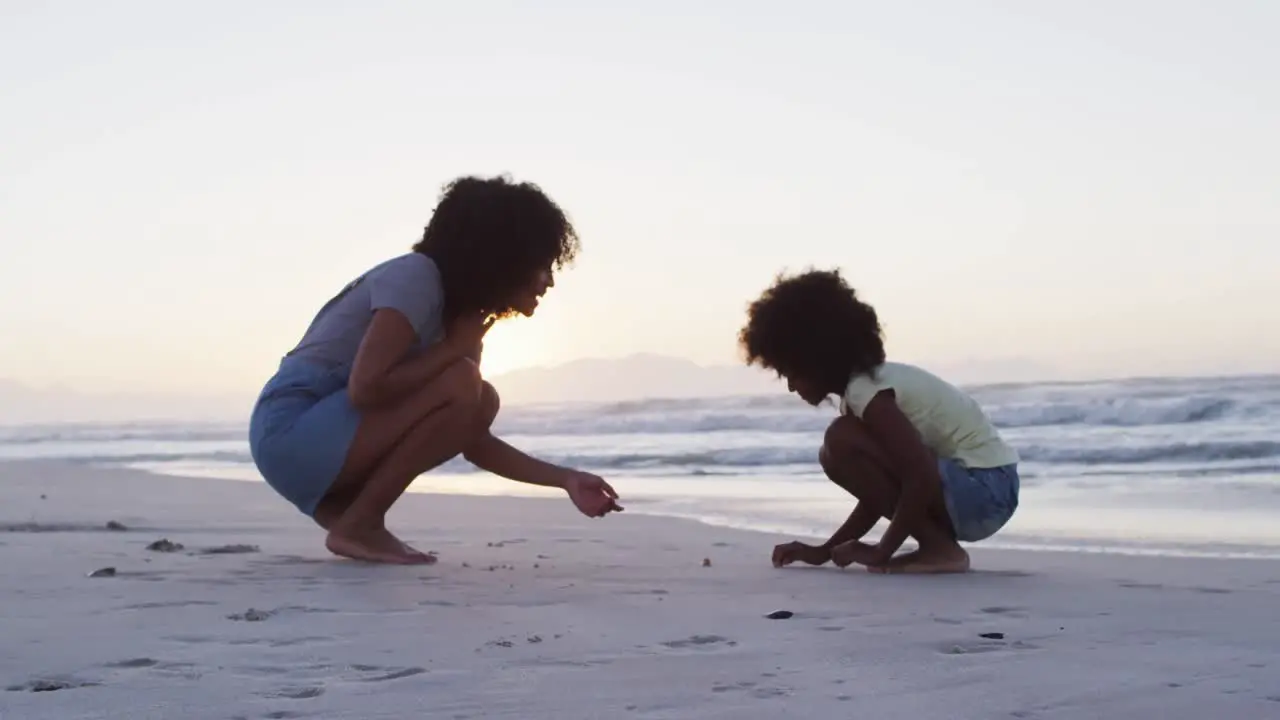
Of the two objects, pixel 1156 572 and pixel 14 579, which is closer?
pixel 14 579

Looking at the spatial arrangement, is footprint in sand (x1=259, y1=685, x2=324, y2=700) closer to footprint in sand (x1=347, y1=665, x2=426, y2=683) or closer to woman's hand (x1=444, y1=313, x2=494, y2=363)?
footprint in sand (x1=347, y1=665, x2=426, y2=683)

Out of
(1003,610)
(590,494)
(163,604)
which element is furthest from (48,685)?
(1003,610)

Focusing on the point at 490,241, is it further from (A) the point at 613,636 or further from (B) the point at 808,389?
(A) the point at 613,636

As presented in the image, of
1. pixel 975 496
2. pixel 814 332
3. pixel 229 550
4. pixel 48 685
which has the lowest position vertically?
pixel 48 685

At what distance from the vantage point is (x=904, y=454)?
12.7 ft

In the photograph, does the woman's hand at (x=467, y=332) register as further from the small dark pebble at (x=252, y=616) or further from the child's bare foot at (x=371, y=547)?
the small dark pebble at (x=252, y=616)

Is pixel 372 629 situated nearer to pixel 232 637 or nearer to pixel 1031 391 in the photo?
pixel 232 637

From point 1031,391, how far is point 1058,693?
72.2 ft

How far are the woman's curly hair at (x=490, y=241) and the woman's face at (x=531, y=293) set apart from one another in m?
0.01

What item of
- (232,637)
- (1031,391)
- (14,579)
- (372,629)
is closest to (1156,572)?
(372,629)

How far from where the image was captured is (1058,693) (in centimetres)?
209

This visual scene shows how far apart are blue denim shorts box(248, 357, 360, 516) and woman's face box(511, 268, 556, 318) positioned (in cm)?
55

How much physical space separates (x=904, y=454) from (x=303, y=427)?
68.4 inches

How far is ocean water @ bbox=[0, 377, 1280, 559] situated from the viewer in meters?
5.95
